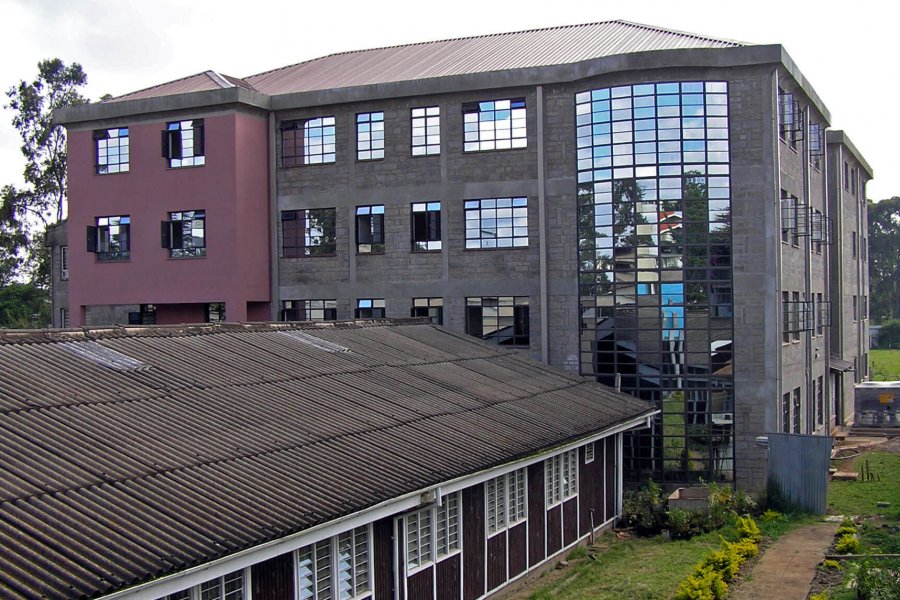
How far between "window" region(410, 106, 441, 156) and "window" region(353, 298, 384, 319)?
5.01 meters

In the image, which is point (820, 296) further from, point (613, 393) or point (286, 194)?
point (286, 194)

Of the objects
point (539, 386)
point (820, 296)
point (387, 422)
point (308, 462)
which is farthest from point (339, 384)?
point (820, 296)

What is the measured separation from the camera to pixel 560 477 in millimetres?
20266

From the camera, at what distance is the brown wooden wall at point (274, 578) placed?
1154cm

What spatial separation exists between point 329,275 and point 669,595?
18.7 metres

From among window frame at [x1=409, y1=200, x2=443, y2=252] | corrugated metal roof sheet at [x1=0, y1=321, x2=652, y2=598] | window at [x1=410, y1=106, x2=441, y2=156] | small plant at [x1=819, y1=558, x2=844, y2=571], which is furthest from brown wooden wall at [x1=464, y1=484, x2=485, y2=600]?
window at [x1=410, y1=106, x2=441, y2=156]

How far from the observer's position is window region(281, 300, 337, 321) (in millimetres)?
33469

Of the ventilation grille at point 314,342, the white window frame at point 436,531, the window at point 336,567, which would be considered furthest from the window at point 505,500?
the ventilation grille at point 314,342

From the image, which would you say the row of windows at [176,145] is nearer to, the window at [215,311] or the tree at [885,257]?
the window at [215,311]

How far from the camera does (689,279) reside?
2775 centimetres

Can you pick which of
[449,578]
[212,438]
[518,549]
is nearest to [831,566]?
[518,549]

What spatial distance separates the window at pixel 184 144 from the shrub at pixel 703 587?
21.7 m

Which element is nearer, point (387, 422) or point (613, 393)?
point (387, 422)

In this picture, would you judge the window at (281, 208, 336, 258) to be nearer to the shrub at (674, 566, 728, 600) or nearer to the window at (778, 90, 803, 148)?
the window at (778, 90, 803, 148)
